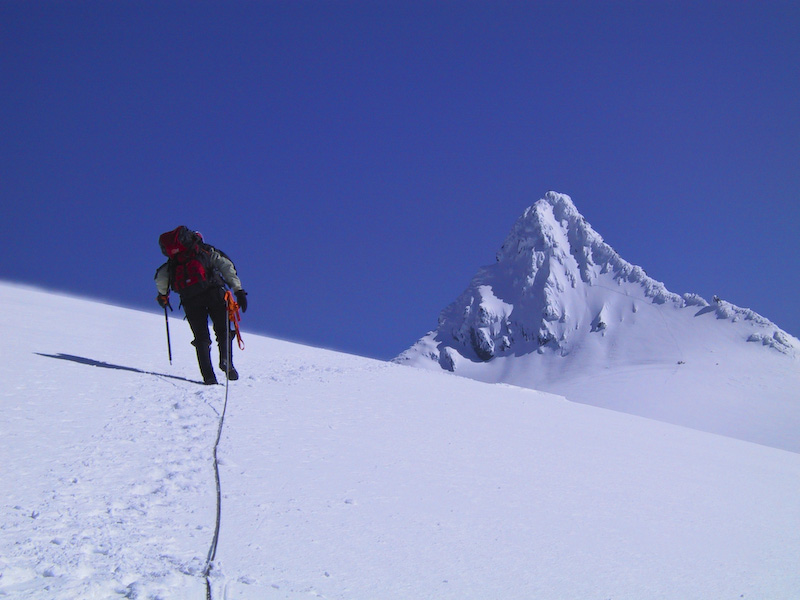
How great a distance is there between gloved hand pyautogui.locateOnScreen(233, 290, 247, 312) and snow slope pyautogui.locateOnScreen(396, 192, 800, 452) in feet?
213

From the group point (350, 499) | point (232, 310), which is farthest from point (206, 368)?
point (350, 499)

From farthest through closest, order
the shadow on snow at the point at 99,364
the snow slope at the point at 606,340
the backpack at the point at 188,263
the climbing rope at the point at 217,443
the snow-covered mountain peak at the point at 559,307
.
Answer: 1. the snow-covered mountain peak at the point at 559,307
2. the snow slope at the point at 606,340
3. the backpack at the point at 188,263
4. the shadow on snow at the point at 99,364
5. the climbing rope at the point at 217,443

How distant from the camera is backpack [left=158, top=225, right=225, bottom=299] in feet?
25.1

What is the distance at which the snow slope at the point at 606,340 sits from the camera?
77.8 m

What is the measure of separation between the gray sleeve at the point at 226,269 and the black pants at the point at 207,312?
6.2 inches

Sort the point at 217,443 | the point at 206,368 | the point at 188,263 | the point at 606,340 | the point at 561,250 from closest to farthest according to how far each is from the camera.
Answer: the point at 217,443, the point at 206,368, the point at 188,263, the point at 606,340, the point at 561,250

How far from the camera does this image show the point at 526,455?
5.37 m

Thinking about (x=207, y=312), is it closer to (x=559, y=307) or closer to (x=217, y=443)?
(x=217, y=443)

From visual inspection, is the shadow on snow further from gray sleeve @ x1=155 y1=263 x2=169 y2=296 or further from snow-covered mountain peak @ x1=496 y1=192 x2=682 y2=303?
snow-covered mountain peak @ x1=496 y1=192 x2=682 y2=303

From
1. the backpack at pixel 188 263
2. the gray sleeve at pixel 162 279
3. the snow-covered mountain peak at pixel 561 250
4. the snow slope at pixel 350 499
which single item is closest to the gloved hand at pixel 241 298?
the backpack at pixel 188 263

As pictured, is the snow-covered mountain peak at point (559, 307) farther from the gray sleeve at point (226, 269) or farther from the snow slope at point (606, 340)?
the gray sleeve at point (226, 269)

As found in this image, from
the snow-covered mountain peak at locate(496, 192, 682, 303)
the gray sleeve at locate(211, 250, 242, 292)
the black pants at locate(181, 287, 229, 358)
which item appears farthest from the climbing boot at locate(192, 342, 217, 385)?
the snow-covered mountain peak at locate(496, 192, 682, 303)

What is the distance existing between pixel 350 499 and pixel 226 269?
4823mm

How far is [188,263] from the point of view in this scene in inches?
303
